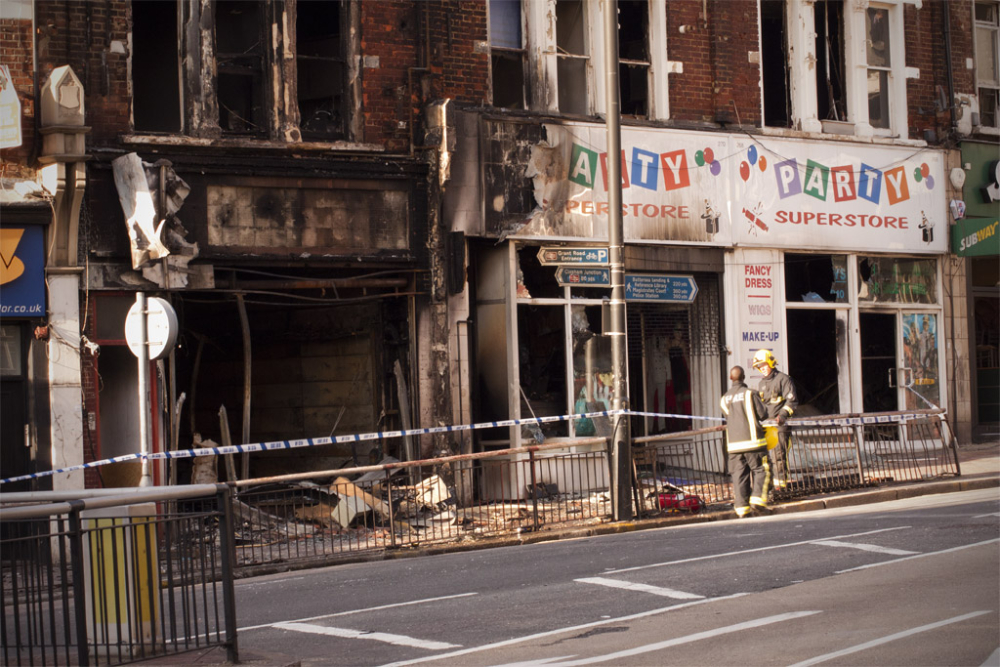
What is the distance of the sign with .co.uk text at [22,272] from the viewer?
48.3ft

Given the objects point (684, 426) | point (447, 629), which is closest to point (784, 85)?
point (684, 426)

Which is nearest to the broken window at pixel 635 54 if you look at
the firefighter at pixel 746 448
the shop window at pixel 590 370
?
the shop window at pixel 590 370

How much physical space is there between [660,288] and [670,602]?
10498 millimetres

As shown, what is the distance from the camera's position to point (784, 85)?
21047 mm

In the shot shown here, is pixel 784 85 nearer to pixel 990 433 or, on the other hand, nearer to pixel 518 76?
pixel 518 76

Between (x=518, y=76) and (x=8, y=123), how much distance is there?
24.4 ft

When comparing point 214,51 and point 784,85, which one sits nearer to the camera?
point 214,51

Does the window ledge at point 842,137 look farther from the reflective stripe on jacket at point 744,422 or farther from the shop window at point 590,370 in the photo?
the reflective stripe on jacket at point 744,422

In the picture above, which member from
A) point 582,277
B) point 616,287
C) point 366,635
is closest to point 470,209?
point 582,277

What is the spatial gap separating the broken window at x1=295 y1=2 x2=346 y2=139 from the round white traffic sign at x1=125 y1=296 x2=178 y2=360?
19.2 ft

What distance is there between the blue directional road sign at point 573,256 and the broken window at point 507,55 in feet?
7.60

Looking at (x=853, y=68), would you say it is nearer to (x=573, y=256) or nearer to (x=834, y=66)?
(x=834, y=66)

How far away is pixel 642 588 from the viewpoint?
384 inches

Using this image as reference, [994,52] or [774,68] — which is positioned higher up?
[994,52]
